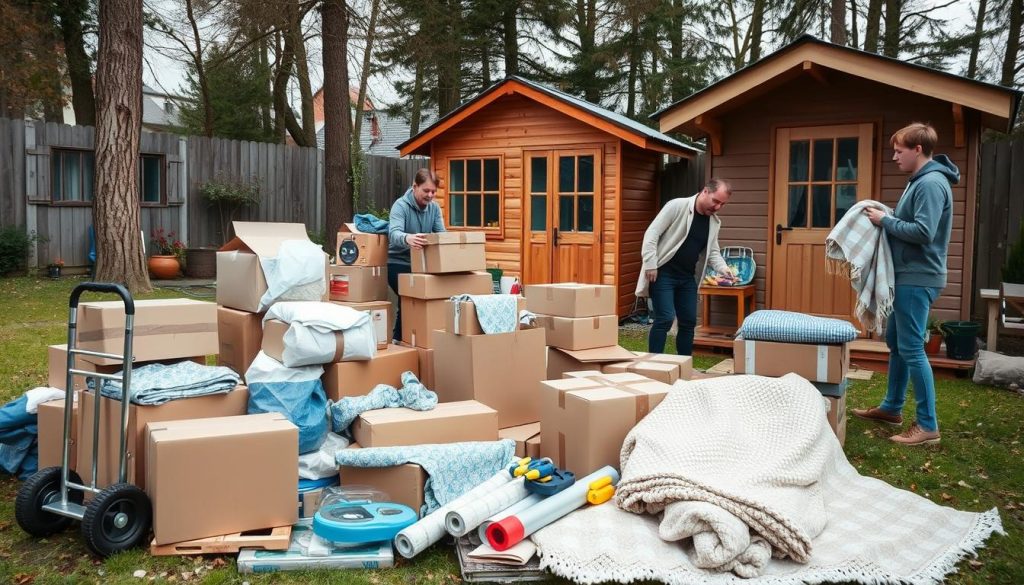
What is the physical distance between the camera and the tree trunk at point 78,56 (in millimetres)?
14969

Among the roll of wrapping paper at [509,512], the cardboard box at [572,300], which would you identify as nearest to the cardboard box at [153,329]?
the roll of wrapping paper at [509,512]

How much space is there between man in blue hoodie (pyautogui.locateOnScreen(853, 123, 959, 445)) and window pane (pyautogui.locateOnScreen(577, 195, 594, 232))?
526 cm

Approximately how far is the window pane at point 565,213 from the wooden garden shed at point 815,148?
1896 mm

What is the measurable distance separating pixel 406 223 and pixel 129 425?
8.61 feet

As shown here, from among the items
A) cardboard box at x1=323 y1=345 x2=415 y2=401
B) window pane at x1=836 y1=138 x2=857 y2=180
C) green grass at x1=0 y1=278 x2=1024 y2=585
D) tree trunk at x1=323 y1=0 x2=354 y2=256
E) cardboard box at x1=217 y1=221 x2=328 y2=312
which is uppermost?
tree trunk at x1=323 y1=0 x2=354 y2=256

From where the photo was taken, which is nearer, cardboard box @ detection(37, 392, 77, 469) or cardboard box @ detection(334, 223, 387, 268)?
cardboard box @ detection(37, 392, 77, 469)

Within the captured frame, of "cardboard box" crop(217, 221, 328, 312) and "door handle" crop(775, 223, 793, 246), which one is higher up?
"door handle" crop(775, 223, 793, 246)

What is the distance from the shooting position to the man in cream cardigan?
5.77m

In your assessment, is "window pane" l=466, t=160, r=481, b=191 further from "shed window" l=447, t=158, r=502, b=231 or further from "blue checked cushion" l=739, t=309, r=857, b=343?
"blue checked cushion" l=739, t=309, r=857, b=343

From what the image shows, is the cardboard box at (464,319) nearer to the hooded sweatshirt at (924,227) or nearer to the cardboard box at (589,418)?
the cardboard box at (589,418)

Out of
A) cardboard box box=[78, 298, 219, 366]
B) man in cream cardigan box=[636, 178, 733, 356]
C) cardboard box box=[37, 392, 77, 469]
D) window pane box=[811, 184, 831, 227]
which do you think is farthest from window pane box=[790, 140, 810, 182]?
cardboard box box=[37, 392, 77, 469]

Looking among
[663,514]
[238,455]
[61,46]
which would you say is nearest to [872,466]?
[663,514]

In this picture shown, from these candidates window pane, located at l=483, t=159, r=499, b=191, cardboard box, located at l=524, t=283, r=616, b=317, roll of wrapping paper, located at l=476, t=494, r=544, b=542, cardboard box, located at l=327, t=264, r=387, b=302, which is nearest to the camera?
roll of wrapping paper, located at l=476, t=494, r=544, b=542

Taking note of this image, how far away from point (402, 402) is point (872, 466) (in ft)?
8.50
